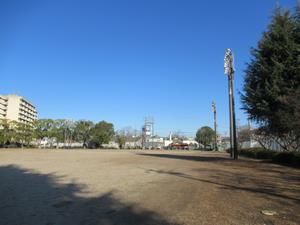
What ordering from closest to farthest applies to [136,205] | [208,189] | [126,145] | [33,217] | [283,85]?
[33,217], [136,205], [208,189], [283,85], [126,145]

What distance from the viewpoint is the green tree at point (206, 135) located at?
155 metres

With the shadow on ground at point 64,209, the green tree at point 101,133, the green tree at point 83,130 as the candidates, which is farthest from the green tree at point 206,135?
the shadow on ground at point 64,209

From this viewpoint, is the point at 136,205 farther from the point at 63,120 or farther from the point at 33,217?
the point at 63,120

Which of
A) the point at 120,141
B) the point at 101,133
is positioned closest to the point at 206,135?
the point at 120,141

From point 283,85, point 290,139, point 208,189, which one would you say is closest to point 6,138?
point 290,139

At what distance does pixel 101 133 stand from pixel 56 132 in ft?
52.2

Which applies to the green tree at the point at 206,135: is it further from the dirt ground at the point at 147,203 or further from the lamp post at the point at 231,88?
the dirt ground at the point at 147,203

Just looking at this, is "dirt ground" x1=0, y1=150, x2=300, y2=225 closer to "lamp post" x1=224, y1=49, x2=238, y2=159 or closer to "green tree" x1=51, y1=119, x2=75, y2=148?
"lamp post" x1=224, y1=49, x2=238, y2=159

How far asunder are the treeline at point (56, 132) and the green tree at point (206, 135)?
43.9 m

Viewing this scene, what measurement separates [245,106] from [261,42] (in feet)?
16.1

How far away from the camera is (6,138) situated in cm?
10000

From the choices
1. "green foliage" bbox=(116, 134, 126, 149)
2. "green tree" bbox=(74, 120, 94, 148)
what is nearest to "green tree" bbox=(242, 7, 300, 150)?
"green tree" bbox=(74, 120, 94, 148)

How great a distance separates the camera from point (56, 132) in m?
114

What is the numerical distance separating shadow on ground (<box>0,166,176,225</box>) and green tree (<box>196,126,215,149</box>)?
478 feet
